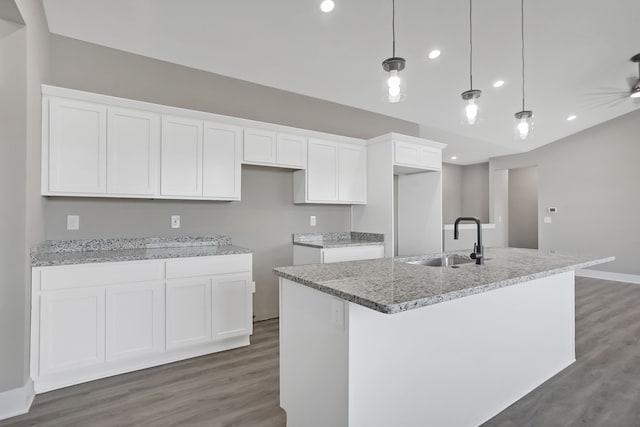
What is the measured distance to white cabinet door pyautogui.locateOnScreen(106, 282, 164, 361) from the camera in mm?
2377

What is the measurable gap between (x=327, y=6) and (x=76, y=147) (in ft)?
7.67

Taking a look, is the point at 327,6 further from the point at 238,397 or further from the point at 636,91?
the point at 636,91

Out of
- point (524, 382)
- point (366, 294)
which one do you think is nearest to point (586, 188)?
point (524, 382)

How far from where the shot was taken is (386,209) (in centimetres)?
395

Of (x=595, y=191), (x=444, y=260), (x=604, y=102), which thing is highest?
(x=604, y=102)

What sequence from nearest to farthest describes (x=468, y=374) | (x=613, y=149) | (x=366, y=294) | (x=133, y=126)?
(x=366, y=294), (x=468, y=374), (x=133, y=126), (x=613, y=149)

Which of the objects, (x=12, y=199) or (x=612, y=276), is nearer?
(x=12, y=199)

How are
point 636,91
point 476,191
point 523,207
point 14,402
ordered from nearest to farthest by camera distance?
point 14,402, point 636,91, point 523,207, point 476,191

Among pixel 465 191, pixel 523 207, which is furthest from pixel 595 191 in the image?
pixel 465 191

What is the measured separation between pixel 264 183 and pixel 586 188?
6.28 m

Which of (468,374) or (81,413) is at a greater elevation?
(468,374)

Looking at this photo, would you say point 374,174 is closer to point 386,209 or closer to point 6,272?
point 386,209

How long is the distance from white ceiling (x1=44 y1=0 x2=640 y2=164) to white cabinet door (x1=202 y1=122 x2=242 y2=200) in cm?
77

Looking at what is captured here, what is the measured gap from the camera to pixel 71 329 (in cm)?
225
